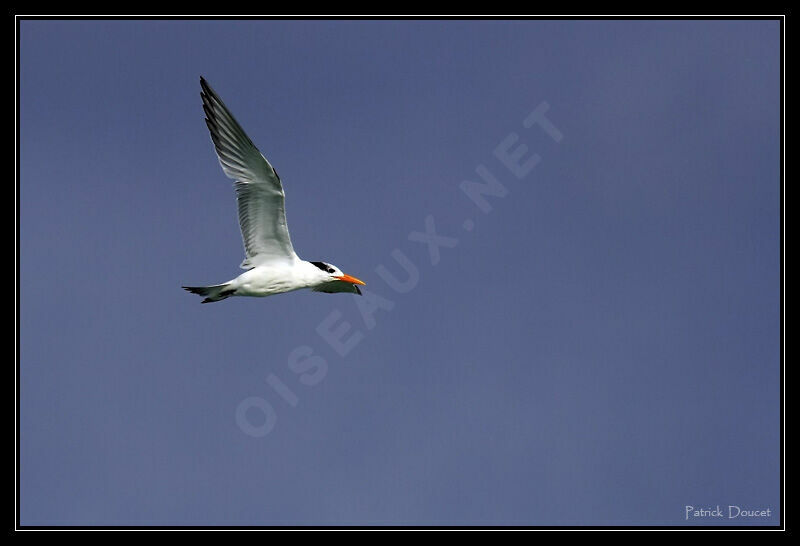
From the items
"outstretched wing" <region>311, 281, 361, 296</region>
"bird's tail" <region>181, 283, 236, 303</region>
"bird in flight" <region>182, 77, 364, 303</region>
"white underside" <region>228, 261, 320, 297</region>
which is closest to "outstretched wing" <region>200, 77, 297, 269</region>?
"bird in flight" <region>182, 77, 364, 303</region>

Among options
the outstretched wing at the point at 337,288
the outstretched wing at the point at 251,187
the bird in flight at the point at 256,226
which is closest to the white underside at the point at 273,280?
the bird in flight at the point at 256,226

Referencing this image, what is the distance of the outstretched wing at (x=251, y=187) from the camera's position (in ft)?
37.3

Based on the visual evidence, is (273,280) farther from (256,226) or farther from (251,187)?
(251,187)

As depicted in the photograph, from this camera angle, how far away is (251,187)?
11.8m

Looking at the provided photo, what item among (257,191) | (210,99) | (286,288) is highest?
(210,99)

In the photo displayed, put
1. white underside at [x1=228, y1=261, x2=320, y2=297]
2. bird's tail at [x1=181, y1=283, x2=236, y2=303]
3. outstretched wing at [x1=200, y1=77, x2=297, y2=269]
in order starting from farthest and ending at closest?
white underside at [x1=228, y1=261, x2=320, y2=297] < bird's tail at [x1=181, y1=283, x2=236, y2=303] < outstretched wing at [x1=200, y1=77, x2=297, y2=269]

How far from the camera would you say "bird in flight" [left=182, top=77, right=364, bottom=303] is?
11422mm

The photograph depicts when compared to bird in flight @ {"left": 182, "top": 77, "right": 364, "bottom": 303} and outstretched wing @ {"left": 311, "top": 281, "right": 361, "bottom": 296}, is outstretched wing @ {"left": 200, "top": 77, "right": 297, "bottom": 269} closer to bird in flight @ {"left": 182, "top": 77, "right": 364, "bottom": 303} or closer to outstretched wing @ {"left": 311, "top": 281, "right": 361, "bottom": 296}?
bird in flight @ {"left": 182, "top": 77, "right": 364, "bottom": 303}

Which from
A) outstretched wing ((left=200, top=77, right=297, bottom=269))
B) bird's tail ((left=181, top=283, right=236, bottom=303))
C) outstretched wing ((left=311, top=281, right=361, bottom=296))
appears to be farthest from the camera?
outstretched wing ((left=311, top=281, right=361, bottom=296))

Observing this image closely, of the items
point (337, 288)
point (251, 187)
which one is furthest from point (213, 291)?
point (337, 288)
